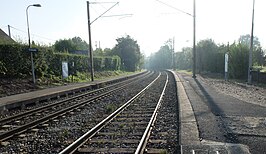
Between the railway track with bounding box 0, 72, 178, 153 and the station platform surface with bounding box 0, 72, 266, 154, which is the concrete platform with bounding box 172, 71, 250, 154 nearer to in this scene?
the station platform surface with bounding box 0, 72, 266, 154

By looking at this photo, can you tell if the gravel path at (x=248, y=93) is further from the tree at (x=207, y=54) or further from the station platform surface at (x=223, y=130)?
the tree at (x=207, y=54)

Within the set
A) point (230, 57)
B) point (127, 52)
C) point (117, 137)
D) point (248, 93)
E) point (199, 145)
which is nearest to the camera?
point (199, 145)

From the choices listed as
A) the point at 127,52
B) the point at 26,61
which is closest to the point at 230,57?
the point at 26,61

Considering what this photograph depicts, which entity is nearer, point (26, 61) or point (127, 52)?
point (26, 61)

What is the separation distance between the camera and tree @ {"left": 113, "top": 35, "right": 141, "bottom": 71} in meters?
74.6

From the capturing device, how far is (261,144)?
606 cm

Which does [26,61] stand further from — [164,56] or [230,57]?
[164,56]

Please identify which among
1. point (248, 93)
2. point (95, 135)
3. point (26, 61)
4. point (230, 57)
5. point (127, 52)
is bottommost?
point (248, 93)

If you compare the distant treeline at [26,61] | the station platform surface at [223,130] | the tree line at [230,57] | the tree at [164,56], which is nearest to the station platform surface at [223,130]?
the station platform surface at [223,130]

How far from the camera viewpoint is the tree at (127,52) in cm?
7462

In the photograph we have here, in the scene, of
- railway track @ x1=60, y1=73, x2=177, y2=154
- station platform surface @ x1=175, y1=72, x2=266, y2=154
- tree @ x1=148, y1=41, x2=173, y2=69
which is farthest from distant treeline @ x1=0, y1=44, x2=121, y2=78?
tree @ x1=148, y1=41, x2=173, y2=69

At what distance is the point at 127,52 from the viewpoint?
7488 centimetres

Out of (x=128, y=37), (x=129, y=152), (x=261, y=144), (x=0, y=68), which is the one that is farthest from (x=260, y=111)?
(x=128, y=37)

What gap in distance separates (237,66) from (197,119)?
92.9 feet
